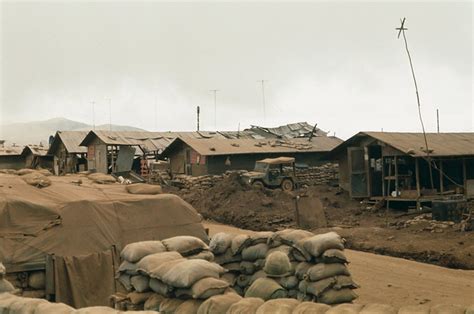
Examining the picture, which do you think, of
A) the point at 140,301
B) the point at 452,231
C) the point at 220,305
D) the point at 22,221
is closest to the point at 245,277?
the point at 140,301

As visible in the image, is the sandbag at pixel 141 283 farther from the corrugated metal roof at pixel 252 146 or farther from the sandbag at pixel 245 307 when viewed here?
the corrugated metal roof at pixel 252 146

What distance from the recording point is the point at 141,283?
9.16 m

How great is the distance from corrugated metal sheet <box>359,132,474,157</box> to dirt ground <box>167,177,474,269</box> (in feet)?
9.45

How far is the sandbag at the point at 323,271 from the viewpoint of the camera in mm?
9945

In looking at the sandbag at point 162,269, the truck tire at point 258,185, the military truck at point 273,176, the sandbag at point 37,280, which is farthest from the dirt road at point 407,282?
the military truck at point 273,176

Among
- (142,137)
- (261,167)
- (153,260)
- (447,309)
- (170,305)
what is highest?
(142,137)

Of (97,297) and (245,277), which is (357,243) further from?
(97,297)

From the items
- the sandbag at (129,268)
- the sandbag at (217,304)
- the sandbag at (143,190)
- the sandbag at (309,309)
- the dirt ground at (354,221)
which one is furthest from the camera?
the dirt ground at (354,221)

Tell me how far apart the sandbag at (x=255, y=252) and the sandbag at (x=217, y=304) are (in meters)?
3.31

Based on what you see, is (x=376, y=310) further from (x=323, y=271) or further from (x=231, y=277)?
(x=231, y=277)

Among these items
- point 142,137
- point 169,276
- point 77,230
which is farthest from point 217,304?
point 142,137

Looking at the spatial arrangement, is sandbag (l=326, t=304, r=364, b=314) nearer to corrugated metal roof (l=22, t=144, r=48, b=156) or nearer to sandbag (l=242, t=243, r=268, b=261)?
sandbag (l=242, t=243, r=268, b=261)

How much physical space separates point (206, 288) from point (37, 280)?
180 inches

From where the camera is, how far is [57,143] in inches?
1652
